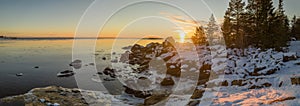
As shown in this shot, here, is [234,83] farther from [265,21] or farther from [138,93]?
[265,21]

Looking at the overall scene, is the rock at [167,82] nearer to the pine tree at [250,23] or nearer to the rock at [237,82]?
the rock at [237,82]

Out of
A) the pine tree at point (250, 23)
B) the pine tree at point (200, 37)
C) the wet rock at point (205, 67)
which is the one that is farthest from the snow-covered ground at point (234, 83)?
the pine tree at point (200, 37)

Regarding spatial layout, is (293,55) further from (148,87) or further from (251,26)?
(148,87)

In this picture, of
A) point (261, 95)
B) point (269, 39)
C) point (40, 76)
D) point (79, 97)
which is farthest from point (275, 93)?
point (40, 76)

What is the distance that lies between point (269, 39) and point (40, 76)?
36244 millimetres

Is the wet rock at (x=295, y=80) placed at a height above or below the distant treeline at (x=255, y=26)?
below

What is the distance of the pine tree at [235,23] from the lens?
47191mm

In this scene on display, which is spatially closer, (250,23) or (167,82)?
(167,82)

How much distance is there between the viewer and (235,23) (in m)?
49.7

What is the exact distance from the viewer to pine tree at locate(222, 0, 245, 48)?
4719cm

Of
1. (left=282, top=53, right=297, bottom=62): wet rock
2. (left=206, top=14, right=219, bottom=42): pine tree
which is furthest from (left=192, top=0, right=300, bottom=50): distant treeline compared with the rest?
(left=206, top=14, right=219, bottom=42): pine tree

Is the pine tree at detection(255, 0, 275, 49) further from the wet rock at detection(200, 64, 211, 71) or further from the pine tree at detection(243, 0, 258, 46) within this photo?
the wet rock at detection(200, 64, 211, 71)

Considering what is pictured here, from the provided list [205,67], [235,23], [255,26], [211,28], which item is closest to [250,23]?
[255,26]

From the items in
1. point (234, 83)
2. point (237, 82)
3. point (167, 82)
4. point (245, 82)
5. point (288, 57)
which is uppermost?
point (288, 57)
